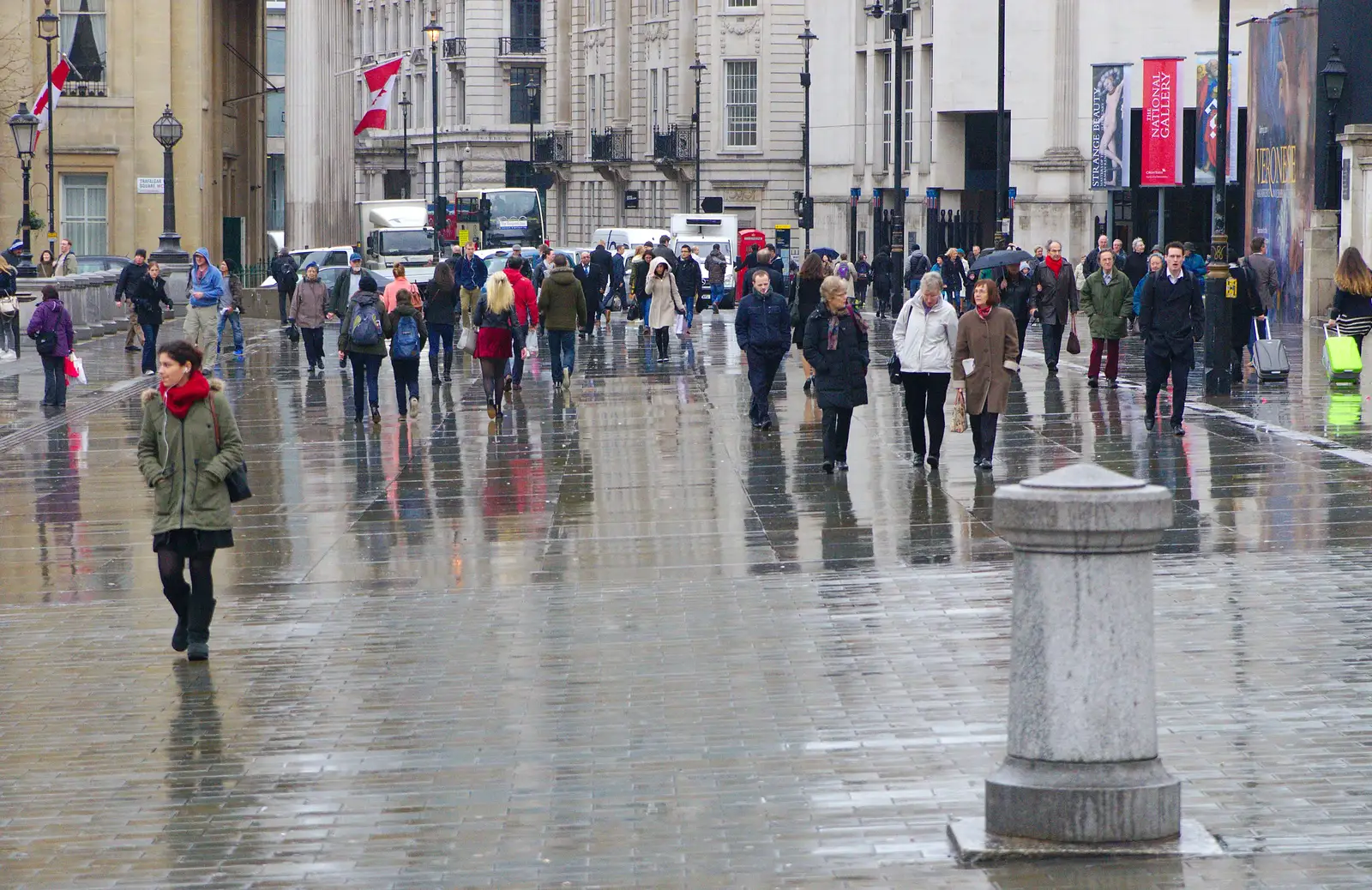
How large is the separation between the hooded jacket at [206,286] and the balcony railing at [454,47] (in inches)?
2825

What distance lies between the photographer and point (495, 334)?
896 inches

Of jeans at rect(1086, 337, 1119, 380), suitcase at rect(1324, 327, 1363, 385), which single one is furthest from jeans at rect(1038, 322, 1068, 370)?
suitcase at rect(1324, 327, 1363, 385)

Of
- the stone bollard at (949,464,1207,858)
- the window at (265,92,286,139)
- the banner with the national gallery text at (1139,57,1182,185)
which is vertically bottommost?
the stone bollard at (949,464,1207,858)

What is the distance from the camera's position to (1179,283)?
1912 centimetres

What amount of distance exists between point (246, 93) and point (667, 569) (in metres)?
51.5

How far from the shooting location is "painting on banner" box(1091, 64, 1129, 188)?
4725 centimetres

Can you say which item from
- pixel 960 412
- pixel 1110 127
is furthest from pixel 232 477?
pixel 1110 127

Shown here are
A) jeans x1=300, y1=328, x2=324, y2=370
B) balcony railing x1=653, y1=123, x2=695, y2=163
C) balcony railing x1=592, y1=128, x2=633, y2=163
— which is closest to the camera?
jeans x1=300, y1=328, x2=324, y2=370

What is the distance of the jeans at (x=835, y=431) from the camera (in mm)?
16891

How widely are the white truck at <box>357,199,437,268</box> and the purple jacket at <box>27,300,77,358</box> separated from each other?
1121 inches

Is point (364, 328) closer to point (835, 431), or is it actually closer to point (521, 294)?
point (521, 294)

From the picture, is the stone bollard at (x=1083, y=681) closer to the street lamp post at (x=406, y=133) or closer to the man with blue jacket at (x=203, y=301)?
the man with blue jacket at (x=203, y=301)

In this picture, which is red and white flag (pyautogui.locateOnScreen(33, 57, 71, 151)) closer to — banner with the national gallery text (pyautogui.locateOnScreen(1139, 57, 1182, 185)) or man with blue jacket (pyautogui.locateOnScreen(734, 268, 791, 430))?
banner with the national gallery text (pyautogui.locateOnScreen(1139, 57, 1182, 185))

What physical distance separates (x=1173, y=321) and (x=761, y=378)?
160 inches
